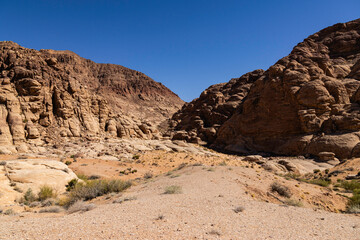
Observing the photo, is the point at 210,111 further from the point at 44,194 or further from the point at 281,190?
the point at 44,194

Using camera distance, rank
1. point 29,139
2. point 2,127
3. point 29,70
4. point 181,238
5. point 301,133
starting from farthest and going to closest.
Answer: point 301,133, point 29,70, point 29,139, point 2,127, point 181,238

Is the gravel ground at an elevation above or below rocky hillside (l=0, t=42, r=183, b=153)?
below

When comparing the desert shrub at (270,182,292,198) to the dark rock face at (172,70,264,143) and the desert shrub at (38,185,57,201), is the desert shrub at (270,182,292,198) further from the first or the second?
the dark rock face at (172,70,264,143)

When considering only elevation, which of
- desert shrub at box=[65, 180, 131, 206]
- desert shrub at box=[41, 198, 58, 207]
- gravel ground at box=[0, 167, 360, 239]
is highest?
gravel ground at box=[0, 167, 360, 239]

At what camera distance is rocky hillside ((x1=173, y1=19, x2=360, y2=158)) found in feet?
98.1

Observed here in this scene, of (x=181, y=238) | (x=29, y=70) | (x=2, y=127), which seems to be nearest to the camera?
(x=181, y=238)

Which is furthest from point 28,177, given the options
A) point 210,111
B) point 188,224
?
point 210,111

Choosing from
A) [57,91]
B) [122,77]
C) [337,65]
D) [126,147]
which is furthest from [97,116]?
[122,77]

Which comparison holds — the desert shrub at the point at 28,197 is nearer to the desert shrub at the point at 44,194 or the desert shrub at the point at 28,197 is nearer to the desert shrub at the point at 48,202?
the desert shrub at the point at 44,194

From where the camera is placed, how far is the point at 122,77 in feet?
387

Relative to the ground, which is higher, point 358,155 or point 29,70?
point 29,70

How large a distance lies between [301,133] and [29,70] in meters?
42.7

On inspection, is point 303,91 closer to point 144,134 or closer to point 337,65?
point 337,65

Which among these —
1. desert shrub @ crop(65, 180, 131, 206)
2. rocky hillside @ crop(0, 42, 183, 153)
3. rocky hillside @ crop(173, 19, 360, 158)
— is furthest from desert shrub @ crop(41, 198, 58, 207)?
rocky hillside @ crop(173, 19, 360, 158)
